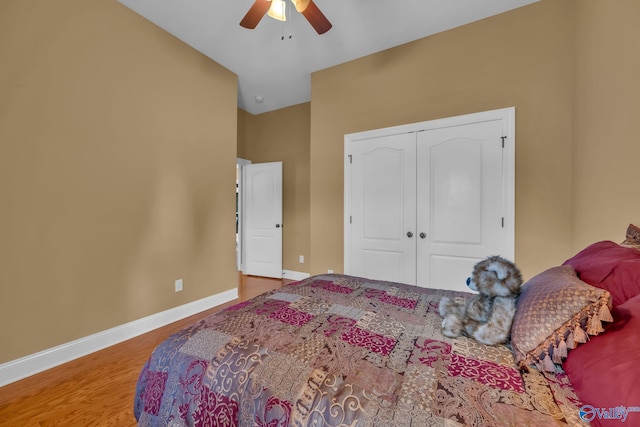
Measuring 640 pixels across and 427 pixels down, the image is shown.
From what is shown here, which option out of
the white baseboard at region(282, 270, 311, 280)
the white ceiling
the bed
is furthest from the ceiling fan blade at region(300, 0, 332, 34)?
the white baseboard at region(282, 270, 311, 280)

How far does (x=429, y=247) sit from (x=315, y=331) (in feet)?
6.85

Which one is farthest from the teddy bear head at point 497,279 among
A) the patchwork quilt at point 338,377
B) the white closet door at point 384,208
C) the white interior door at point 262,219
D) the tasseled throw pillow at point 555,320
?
the white interior door at point 262,219

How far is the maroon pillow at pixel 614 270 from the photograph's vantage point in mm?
860

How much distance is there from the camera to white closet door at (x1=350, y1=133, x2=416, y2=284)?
288cm

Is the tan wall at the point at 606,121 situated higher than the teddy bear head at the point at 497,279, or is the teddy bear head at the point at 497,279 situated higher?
the tan wall at the point at 606,121

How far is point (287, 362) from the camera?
2.85 ft

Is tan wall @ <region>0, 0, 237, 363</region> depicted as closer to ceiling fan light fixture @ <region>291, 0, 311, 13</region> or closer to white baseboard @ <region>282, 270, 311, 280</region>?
white baseboard @ <region>282, 270, 311, 280</region>

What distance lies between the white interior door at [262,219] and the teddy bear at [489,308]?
3684 millimetres

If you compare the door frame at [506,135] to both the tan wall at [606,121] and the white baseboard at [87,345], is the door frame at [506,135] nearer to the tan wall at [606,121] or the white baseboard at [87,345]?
the tan wall at [606,121]

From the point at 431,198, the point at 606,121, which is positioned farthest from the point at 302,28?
the point at 606,121

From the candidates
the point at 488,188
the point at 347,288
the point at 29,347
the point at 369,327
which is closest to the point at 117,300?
the point at 29,347

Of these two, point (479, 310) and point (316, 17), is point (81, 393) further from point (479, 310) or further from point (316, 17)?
point (316, 17)

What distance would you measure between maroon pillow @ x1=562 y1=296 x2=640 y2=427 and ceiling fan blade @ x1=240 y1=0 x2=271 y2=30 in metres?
2.52

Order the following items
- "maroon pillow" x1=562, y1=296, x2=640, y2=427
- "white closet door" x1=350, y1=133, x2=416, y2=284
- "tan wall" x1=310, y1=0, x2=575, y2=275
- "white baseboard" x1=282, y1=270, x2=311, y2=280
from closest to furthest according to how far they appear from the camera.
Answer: "maroon pillow" x1=562, y1=296, x2=640, y2=427, "tan wall" x1=310, y1=0, x2=575, y2=275, "white closet door" x1=350, y1=133, x2=416, y2=284, "white baseboard" x1=282, y1=270, x2=311, y2=280
